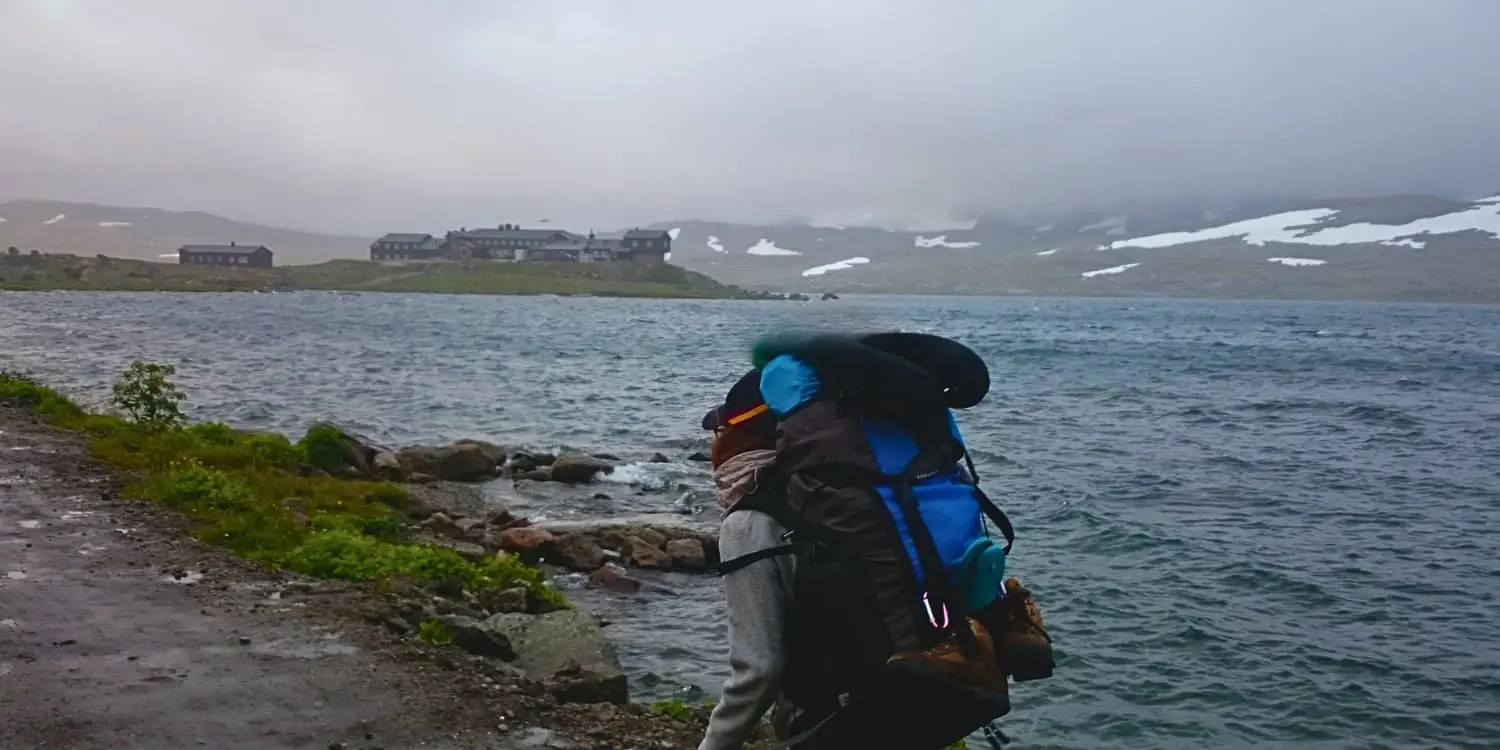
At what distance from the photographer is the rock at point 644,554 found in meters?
17.4

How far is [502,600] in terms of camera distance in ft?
40.5

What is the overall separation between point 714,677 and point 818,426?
30.3ft

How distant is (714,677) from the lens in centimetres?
1270

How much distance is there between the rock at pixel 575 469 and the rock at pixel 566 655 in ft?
47.0

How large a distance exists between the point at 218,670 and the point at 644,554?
931cm

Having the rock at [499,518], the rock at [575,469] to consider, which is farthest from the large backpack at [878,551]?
the rock at [575,469]

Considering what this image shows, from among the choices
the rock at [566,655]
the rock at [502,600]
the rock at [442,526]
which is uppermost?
the rock at [566,655]

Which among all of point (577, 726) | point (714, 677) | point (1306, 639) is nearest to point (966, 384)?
point (577, 726)

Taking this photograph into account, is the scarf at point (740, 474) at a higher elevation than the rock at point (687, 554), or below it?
higher

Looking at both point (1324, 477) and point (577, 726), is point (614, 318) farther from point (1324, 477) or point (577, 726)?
point (577, 726)

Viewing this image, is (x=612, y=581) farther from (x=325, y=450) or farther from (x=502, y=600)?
(x=325, y=450)

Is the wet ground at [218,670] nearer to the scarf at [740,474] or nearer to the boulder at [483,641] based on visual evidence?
the boulder at [483,641]

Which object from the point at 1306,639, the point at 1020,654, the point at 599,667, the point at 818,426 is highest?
the point at 818,426

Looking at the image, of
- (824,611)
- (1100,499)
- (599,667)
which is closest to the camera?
(824,611)
